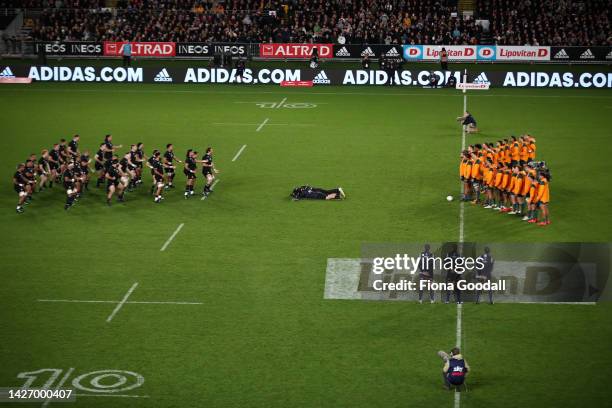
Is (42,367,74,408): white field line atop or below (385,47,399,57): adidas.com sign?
below

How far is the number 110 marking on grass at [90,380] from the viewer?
1891 centimetres

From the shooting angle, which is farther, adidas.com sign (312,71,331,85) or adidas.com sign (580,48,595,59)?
adidas.com sign (580,48,595,59)

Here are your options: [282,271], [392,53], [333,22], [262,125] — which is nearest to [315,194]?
[282,271]

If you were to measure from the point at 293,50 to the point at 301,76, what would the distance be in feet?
23.7

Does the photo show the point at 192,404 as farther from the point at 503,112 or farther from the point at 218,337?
the point at 503,112

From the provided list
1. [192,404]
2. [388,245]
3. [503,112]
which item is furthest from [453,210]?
[503,112]

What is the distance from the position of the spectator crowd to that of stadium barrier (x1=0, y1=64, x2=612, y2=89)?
6.57 m

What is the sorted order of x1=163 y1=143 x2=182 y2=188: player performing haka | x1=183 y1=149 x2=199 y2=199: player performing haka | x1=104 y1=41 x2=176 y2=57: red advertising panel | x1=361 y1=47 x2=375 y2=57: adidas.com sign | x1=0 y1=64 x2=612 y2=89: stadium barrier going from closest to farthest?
x1=183 y1=149 x2=199 y2=199: player performing haka
x1=163 y1=143 x2=182 y2=188: player performing haka
x1=0 y1=64 x2=612 y2=89: stadium barrier
x1=361 y1=47 x2=375 y2=57: adidas.com sign
x1=104 y1=41 x2=176 y2=57: red advertising panel

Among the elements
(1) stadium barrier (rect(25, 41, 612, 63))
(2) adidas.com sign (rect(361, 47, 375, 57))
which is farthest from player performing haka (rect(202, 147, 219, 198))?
(1) stadium barrier (rect(25, 41, 612, 63))

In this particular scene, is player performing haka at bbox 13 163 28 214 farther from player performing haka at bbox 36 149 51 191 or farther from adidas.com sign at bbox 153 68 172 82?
adidas.com sign at bbox 153 68 172 82

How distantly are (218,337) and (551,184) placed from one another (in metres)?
17.5

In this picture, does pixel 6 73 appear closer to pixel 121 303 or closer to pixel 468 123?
pixel 468 123

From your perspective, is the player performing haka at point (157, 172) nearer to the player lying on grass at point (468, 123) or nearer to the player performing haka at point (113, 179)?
the player performing haka at point (113, 179)

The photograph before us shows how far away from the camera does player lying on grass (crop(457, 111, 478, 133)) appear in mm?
41594
